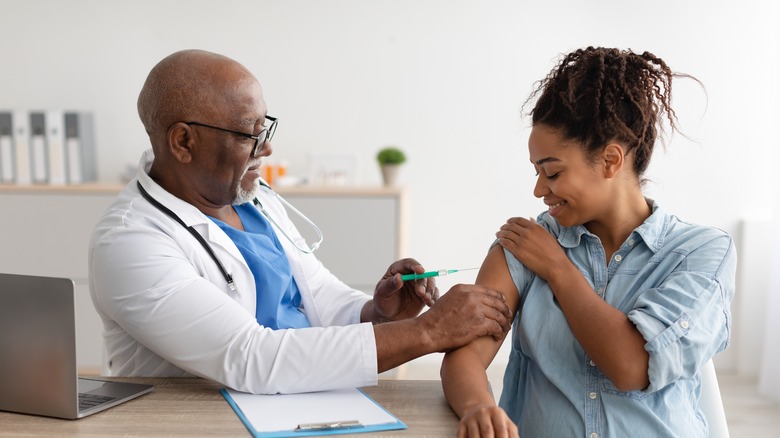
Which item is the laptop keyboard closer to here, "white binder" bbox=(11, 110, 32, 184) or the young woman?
the young woman

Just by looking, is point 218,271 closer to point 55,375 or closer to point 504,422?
point 55,375

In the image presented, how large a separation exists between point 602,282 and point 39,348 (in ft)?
3.27

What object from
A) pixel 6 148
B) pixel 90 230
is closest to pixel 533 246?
pixel 90 230

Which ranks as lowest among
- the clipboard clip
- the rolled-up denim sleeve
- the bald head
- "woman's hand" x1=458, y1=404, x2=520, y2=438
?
the clipboard clip

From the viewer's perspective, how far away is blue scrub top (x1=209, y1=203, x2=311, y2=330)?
1906 mm

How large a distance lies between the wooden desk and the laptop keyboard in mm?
24

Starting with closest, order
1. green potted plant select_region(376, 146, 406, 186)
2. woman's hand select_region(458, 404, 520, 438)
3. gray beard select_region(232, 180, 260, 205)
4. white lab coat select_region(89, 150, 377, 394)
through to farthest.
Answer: woman's hand select_region(458, 404, 520, 438) < white lab coat select_region(89, 150, 377, 394) < gray beard select_region(232, 180, 260, 205) < green potted plant select_region(376, 146, 406, 186)

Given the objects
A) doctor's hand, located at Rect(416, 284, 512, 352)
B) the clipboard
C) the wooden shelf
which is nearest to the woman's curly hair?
doctor's hand, located at Rect(416, 284, 512, 352)

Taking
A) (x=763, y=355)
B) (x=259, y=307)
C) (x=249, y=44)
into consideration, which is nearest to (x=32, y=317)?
(x=259, y=307)

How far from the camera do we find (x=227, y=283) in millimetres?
1771

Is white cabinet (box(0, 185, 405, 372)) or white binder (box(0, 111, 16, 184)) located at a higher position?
white binder (box(0, 111, 16, 184))

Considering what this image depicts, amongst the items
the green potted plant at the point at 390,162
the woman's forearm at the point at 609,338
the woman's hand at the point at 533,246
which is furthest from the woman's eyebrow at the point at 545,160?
the green potted plant at the point at 390,162

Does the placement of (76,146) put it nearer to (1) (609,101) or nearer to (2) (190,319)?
(2) (190,319)

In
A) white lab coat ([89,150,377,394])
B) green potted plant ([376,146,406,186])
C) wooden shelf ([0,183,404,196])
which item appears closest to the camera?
white lab coat ([89,150,377,394])
